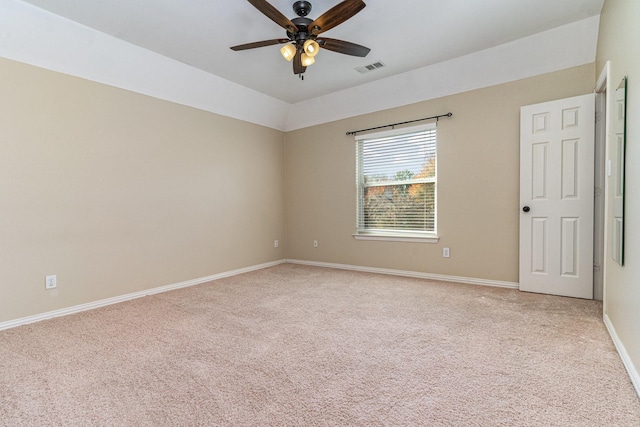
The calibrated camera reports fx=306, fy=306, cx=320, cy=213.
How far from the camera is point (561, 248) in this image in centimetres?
319

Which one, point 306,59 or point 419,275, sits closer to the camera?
point 306,59

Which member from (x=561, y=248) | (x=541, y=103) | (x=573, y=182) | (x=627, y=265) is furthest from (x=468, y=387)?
(x=541, y=103)

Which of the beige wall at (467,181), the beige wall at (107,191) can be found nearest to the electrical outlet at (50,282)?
the beige wall at (107,191)

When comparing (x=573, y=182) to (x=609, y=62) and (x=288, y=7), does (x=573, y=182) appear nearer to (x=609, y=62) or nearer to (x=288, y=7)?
(x=609, y=62)

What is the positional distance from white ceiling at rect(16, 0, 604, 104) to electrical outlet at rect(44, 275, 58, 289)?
7.74 feet

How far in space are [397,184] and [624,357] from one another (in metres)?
2.96

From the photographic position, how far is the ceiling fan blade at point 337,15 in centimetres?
211

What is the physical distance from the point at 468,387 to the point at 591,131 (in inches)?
115

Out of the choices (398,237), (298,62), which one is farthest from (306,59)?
(398,237)

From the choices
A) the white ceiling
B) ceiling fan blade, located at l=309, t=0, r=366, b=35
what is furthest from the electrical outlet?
ceiling fan blade, located at l=309, t=0, r=366, b=35

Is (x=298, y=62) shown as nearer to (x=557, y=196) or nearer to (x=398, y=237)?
(x=398, y=237)

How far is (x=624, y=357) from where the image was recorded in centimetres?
182

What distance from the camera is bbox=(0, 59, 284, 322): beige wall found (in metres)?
2.68

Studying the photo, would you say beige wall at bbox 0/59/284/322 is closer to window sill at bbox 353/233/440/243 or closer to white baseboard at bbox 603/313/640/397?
window sill at bbox 353/233/440/243
